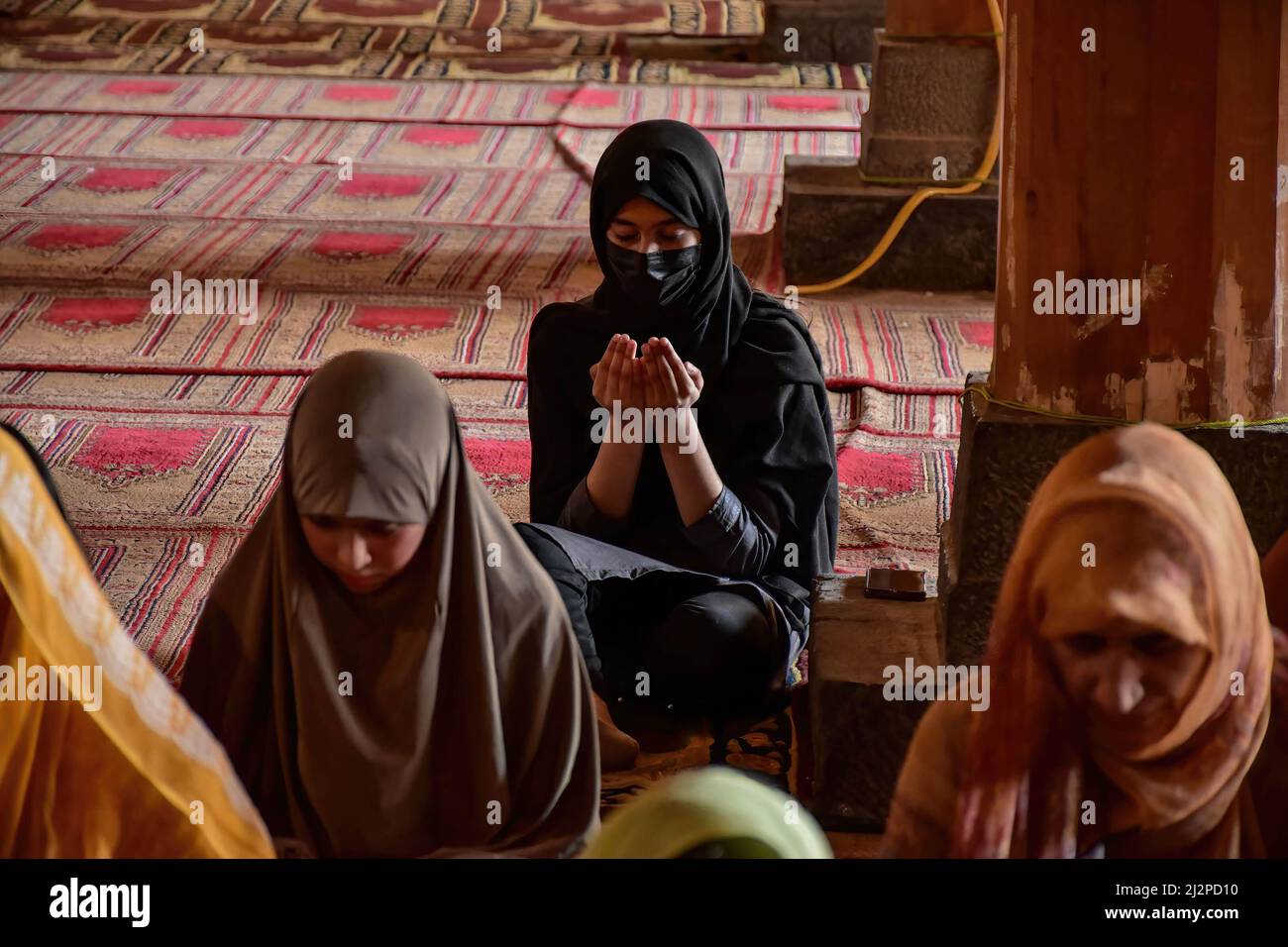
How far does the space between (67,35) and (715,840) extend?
7327mm

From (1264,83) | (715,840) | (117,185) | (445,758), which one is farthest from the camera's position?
(117,185)

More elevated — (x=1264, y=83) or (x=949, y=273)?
(x=1264, y=83)

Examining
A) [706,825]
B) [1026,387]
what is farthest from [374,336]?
[706,825]

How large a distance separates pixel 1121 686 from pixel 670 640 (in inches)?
42.0

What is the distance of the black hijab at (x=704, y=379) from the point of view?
7.54 feet

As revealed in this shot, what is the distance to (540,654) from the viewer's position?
58.5 inches

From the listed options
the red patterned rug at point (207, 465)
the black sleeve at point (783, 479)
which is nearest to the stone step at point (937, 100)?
the red patterned rug at point (207, 465)

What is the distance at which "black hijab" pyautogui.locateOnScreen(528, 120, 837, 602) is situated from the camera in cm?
230

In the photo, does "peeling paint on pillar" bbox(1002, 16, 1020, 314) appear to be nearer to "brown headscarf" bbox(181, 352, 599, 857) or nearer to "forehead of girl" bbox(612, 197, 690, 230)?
"forehead of girl" bbox(612, 197, 690, 230)

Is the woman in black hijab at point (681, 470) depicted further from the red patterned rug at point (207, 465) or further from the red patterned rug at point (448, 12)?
the red patterned rug at point (448, 12)

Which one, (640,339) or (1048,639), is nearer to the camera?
(1048,639)

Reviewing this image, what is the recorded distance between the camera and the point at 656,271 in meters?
2.28
